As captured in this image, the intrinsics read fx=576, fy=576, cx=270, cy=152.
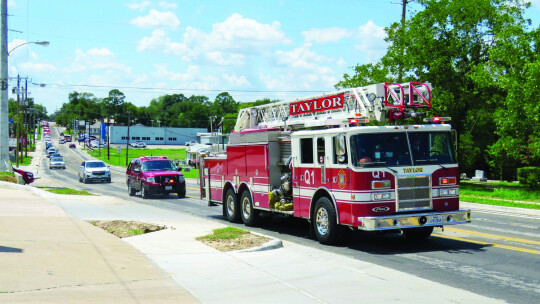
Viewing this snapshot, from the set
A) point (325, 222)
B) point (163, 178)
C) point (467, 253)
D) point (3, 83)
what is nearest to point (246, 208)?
point (325, 222)

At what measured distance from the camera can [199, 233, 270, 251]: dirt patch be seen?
11180mm

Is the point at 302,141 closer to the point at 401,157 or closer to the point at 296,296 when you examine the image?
the point at 401,157

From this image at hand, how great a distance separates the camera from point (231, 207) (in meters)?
16.7

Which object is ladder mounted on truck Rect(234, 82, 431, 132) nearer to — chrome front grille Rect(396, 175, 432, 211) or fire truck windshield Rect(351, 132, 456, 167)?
fire truck windshield Rect(351, 132, 456, 167)

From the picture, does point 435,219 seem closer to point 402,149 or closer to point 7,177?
point 402,149

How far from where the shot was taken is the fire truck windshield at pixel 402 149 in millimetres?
10977

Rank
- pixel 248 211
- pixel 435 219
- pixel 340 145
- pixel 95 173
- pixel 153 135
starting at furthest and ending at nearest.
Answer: pixel 153 135 < pixel 95 173 < pixel 248 211 < pixel 340 145 < pixel 435 219

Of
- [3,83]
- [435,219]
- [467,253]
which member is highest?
[3,83]

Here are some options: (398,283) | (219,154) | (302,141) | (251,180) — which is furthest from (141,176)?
(398,283)

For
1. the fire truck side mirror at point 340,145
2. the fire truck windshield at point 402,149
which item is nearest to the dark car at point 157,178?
the fire truck side mirror at point 340,145

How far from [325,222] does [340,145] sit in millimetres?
1733

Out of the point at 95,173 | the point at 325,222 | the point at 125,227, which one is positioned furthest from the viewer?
the point at 95,173

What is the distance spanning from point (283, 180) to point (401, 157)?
3662mm

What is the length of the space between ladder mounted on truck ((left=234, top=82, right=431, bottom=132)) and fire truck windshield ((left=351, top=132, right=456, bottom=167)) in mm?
549
